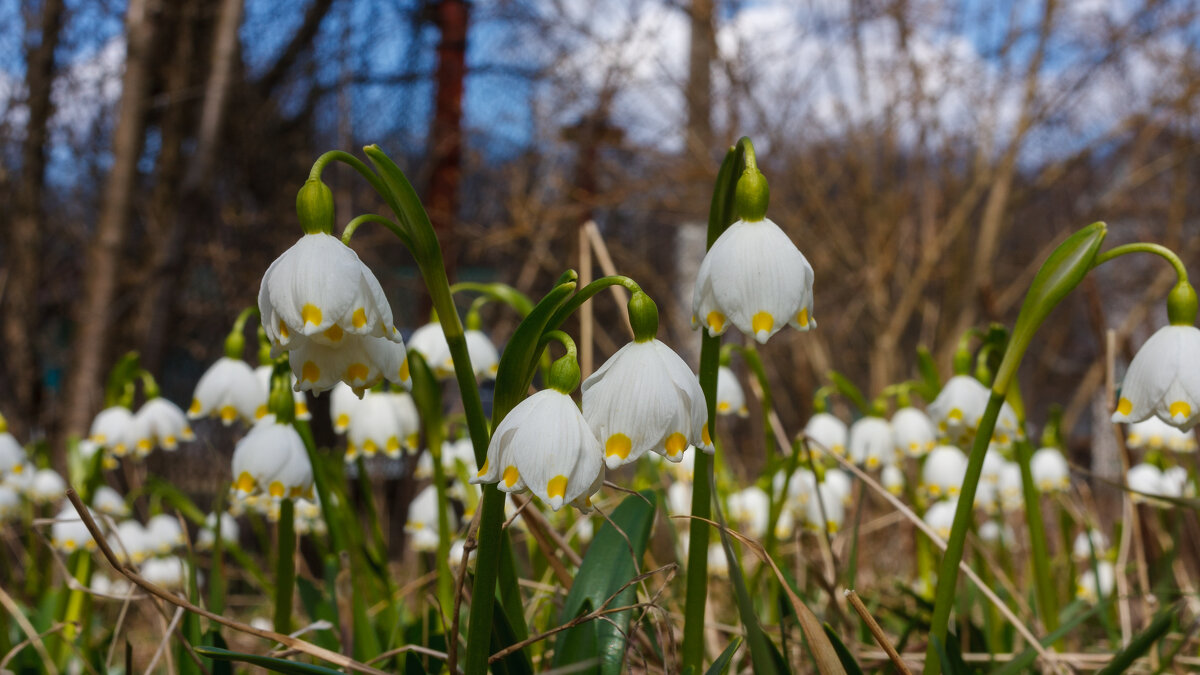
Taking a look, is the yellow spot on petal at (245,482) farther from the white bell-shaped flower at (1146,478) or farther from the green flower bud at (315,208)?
the white bell-shaped flower at (1146,478)

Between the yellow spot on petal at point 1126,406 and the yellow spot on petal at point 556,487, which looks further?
the yellow spot on petal at point 1126,406

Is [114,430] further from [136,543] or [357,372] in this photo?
[357,372]

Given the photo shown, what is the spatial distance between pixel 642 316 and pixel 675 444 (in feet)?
0.40

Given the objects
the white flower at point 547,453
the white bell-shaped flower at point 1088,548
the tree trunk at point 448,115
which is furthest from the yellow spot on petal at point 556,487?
the tree trunk at point 448,115

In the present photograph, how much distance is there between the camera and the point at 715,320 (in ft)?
2.95

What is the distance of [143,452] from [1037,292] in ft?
5.86

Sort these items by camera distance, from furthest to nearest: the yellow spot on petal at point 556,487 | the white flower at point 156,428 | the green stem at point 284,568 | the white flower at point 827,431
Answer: the white flower at point 827,431
the white flower at point 156,428
the green stem at point 284,568
the yellow spot on petal at point 556,487

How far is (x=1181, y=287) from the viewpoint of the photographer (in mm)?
1062

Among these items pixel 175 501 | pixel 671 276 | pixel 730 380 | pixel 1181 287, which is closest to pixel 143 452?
pixel 175 501

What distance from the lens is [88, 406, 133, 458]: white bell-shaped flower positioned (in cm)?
191

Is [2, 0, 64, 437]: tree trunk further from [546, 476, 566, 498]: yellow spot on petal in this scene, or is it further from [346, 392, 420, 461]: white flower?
[546, 476, 566, 498]: yellow spot on petal

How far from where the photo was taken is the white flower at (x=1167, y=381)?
39.4 inches

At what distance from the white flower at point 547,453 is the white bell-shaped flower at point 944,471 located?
4.89 feet

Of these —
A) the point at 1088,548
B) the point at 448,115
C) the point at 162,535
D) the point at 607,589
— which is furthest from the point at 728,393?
the point at 448,115
